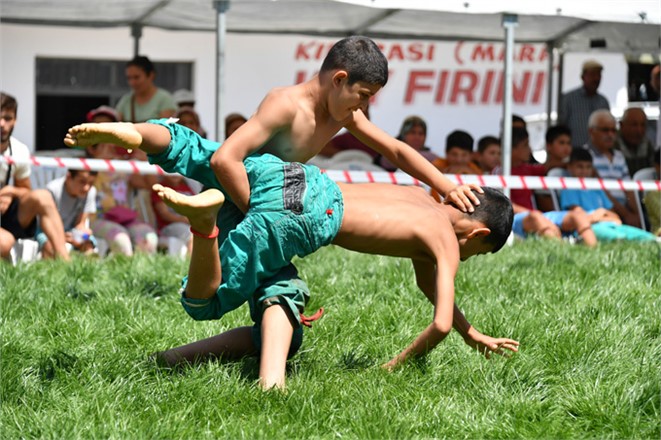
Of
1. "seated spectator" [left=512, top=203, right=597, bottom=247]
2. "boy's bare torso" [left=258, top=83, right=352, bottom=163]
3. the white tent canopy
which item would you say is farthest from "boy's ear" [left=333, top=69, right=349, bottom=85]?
"seated spectator" [left=512, top=203, right=597, bottom=247]

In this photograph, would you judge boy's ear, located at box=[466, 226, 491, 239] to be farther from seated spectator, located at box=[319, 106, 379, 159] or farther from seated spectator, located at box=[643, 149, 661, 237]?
seated spectator, located at box=[319, 106, 379, 159]

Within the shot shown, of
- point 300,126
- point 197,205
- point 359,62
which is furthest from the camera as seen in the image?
point 300,126

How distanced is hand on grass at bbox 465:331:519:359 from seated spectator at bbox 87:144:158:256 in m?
4.78

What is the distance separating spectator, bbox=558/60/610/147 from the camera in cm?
1358

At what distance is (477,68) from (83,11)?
7.94 m

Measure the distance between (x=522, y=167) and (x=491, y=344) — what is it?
716 cm

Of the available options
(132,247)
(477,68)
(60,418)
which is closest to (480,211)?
(60,418)

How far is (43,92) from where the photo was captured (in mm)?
17188

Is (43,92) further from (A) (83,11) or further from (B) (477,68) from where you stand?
(B) (477,68)

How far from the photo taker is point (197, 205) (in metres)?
3.91

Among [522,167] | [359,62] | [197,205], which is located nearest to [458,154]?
[522,167]

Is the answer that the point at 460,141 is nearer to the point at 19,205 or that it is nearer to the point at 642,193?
the point at 642,193

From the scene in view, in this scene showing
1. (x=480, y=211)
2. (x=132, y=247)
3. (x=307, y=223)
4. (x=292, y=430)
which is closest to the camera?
(x=292, y=430)

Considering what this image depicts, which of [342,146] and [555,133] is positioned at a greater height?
[555,133]
